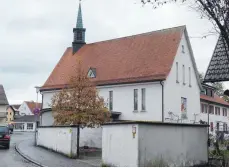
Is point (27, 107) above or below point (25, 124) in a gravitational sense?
above

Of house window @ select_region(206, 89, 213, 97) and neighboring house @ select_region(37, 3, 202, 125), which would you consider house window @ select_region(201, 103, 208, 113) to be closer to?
house window @ select_region(206, 89, 213, 97)

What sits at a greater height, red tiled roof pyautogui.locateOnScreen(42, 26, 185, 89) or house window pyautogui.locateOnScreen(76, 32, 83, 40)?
house window pyautogui.locateOnScreen(76, 32, 83, 40)

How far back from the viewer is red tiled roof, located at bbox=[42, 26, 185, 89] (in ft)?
109

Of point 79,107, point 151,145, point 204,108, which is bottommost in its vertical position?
point 151,145

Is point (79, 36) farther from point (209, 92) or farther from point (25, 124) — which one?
point (25, 124)

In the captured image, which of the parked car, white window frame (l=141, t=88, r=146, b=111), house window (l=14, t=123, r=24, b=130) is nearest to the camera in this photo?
the parked car

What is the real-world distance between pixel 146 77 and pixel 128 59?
491 cm

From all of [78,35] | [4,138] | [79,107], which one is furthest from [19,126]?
[79,107]

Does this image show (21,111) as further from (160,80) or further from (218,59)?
(218,59)

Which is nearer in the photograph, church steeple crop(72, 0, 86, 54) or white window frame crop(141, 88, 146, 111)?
white window frame crop(141, 88, 146, 111)

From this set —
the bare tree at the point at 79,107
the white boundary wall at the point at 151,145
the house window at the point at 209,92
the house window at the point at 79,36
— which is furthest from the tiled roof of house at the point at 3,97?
the white boundary wall at the point at 151,145

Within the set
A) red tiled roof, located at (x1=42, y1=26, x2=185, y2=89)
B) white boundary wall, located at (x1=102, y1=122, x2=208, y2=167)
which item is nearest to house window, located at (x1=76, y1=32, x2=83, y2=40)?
red tiled roof, located at (x1=42, y1=26, x2=185, y2=89)

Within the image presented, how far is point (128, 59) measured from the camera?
36.5 m

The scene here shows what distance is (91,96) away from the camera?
23.6m
